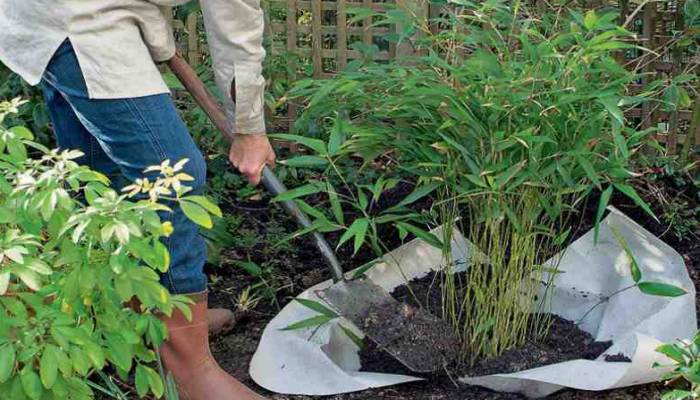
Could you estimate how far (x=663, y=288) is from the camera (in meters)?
3.14

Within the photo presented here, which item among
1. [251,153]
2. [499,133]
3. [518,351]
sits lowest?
[518,351]

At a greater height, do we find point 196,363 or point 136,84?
point 136,84

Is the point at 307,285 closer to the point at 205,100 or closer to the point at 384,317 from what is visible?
the point at 384,317

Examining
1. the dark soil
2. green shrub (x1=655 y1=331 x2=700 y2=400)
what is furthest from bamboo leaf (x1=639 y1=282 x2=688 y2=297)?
green shrub (x1=655 y1=331 x2=700 y2=400)

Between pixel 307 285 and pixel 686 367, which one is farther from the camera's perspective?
pixel 307 285

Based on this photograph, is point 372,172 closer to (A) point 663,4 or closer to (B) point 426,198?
(B) point 426,198

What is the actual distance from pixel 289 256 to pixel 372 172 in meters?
0.41

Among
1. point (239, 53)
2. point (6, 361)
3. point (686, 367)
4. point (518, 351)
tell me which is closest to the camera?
point (6, 361)

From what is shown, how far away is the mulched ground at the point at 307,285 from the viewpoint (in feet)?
10.2

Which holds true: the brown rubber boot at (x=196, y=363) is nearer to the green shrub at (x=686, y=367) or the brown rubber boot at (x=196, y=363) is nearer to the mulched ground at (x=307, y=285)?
the mulched ground at (x=307, y=285)

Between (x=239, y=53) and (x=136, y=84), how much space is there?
0.81ft

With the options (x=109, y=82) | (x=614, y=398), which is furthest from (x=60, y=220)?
(x=614, y=398)

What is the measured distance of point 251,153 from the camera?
9.93 feet

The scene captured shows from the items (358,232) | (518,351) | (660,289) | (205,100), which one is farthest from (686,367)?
(205,100)
